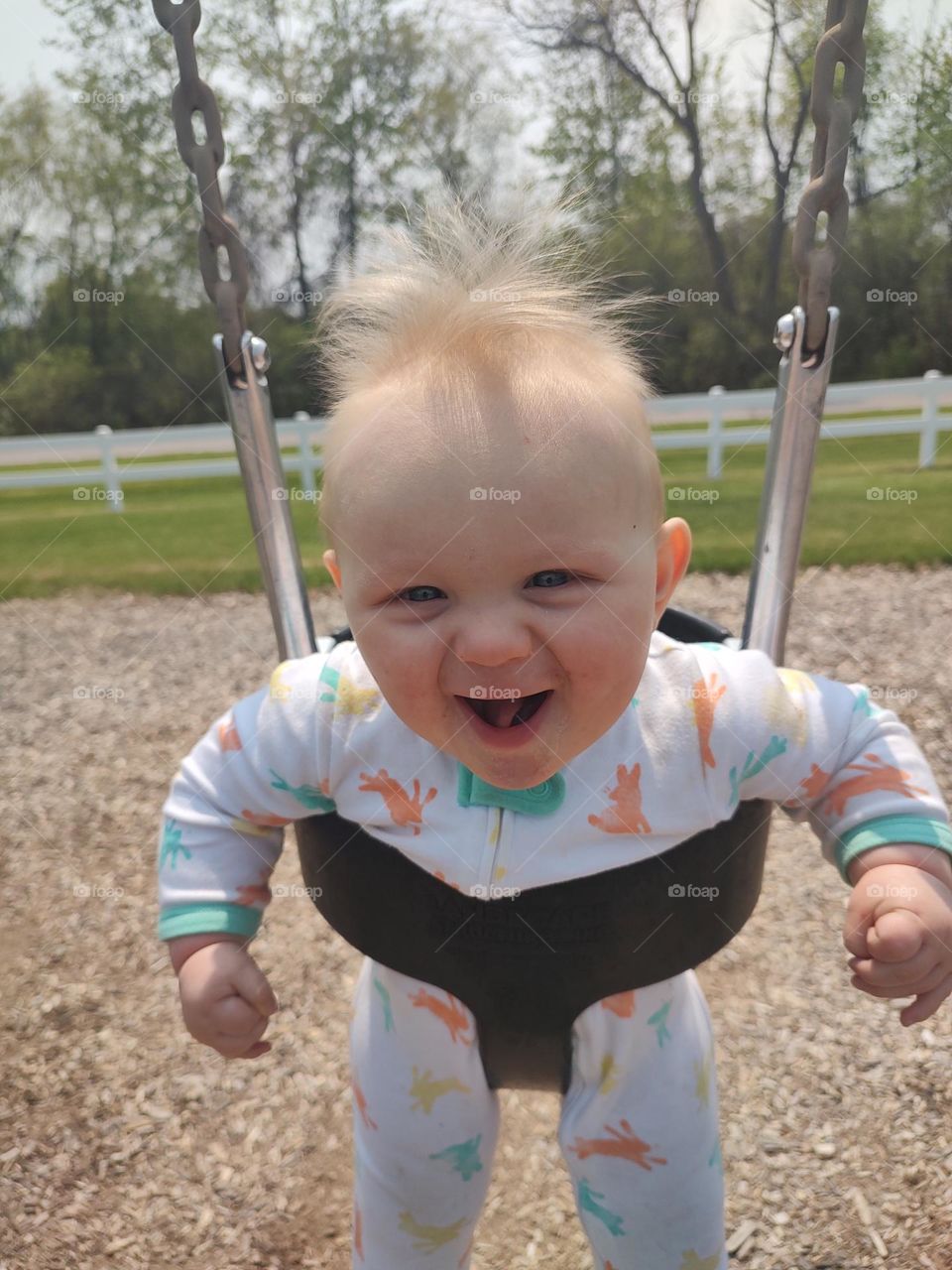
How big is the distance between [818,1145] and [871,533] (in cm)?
388

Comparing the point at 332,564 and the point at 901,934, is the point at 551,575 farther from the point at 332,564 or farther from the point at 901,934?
the point at 901,934

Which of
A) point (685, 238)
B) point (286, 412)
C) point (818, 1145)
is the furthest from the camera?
point (286, 412)

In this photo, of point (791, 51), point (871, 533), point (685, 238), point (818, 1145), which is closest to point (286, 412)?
point (685, 238)

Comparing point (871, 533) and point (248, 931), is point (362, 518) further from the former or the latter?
point (871, 533)

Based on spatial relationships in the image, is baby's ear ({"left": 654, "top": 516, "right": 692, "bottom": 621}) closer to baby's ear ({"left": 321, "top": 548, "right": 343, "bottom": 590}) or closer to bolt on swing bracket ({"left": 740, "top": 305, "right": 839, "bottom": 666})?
bolt on swing bracket ({"left": 740, "top": 305, "right": 839, "bottom": 666})

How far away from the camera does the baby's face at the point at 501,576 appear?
66cm

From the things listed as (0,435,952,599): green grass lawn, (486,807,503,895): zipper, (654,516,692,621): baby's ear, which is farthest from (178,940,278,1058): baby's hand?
(0,435,952,599): green grass lawn

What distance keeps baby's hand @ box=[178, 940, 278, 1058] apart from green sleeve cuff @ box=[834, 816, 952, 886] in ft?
1.50

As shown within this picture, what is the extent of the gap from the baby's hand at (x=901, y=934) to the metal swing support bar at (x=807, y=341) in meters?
0.23

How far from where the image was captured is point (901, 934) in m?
0.72

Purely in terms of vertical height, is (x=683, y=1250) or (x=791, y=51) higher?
(x=791, y=51)

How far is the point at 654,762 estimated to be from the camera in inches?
30.7

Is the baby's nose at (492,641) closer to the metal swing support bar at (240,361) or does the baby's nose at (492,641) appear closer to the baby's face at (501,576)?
the baby's face at (501,576)

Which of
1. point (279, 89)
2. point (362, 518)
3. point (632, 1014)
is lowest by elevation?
point (632, 1014)
